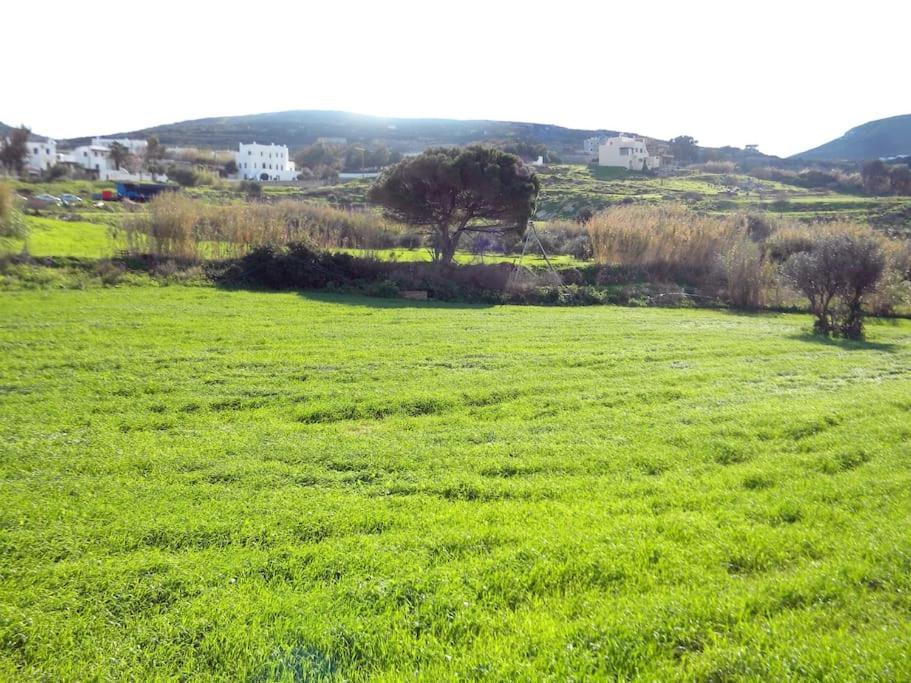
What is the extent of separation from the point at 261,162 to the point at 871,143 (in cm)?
14106

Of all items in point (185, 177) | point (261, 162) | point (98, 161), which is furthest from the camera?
point (261, 162)

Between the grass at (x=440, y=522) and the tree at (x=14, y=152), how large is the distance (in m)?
65.4

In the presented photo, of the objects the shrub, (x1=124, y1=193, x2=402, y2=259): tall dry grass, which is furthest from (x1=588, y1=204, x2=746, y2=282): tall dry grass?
the shrub

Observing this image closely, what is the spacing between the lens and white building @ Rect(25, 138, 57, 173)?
244ft

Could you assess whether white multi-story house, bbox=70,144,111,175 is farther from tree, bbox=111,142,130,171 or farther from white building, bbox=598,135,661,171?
white building, bbox=598,135,661,171

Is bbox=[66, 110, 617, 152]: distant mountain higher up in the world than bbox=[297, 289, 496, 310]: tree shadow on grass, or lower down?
higher up

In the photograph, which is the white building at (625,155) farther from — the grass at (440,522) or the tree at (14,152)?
the grass at (440,522)

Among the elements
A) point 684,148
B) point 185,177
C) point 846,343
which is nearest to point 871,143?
point 684,148

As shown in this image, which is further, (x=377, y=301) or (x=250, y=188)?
(x=250, y=188)

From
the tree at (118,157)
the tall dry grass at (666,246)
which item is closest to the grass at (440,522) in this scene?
the tall dry grass at (666,246)

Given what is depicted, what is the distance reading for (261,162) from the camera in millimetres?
93438

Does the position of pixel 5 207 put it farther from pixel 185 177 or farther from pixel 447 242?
pixel 185 177

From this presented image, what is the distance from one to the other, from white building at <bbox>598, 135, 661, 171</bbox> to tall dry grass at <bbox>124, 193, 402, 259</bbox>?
7189 centimetres

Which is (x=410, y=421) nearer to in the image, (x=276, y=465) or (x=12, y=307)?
(x=276, y=465)
